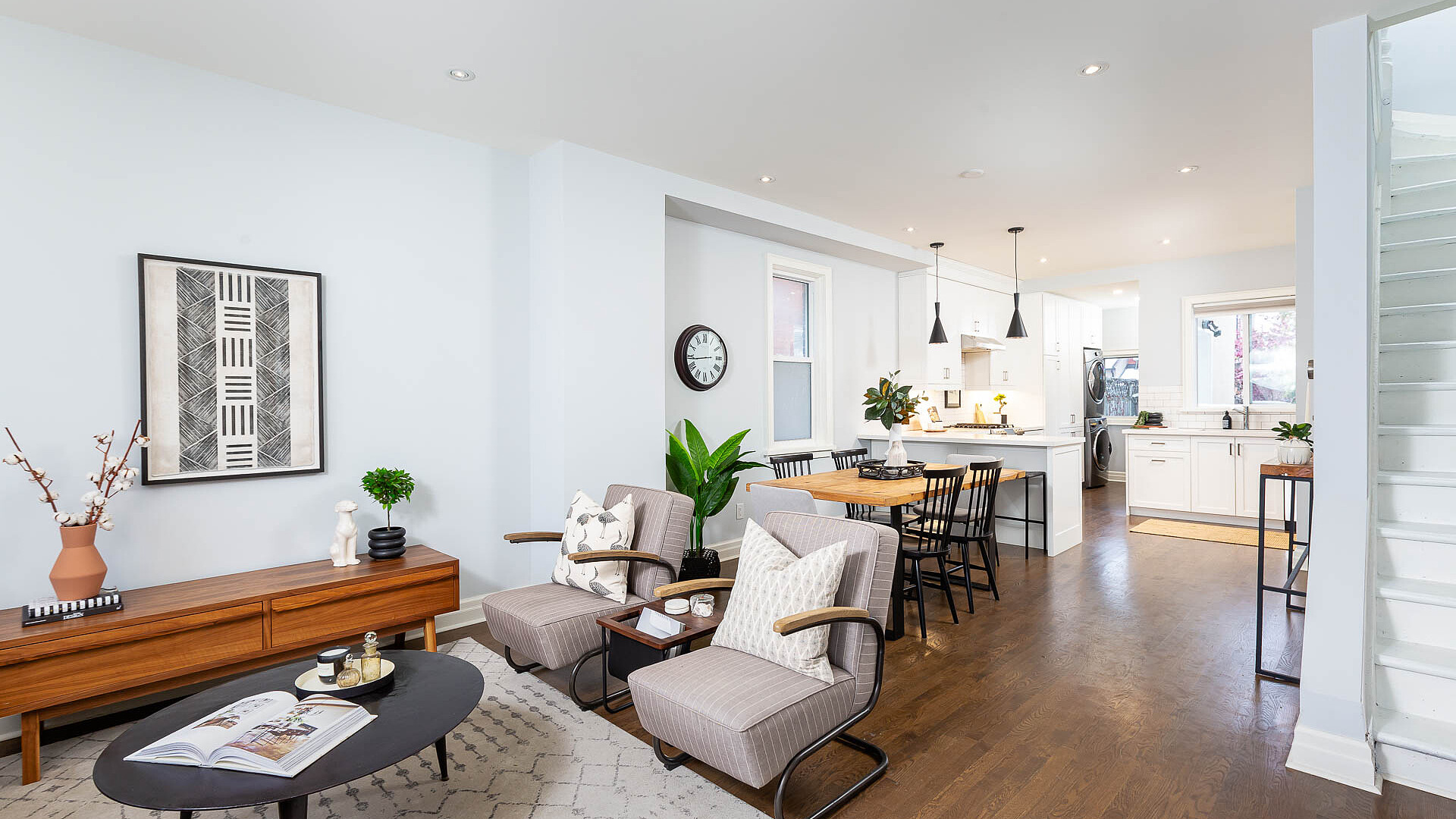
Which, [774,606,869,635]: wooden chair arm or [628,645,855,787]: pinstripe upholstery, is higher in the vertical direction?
[774,606,869,635]: wooden chair arm

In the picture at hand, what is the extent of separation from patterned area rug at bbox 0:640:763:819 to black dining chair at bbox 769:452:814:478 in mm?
2402

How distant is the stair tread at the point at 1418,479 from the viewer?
2537mm

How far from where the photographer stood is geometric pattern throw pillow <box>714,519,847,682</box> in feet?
7.11

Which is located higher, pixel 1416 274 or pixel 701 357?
pixel 1416 274

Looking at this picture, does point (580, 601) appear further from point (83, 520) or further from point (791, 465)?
point (791, 465)

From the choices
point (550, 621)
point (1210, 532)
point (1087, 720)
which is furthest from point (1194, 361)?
point (550, 621)

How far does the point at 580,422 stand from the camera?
158 inches

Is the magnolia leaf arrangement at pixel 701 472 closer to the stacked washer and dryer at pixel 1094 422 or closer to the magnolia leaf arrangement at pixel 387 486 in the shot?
the magnolia leaf arrangement at pixel 387 486

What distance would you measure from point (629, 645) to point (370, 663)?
0.99 metres

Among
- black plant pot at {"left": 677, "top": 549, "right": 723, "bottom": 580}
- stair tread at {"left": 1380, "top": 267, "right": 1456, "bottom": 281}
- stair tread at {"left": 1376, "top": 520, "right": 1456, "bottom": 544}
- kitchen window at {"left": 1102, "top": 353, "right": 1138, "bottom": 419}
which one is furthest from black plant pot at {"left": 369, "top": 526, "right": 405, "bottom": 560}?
kitchen window at {"left": 1102, "top": 353, "right": 1138, "bottom": 419}

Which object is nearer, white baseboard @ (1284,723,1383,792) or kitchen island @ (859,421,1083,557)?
white baseboard @ (1284,723,1383,792)

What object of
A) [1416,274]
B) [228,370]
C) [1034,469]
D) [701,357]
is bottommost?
[1034,469]

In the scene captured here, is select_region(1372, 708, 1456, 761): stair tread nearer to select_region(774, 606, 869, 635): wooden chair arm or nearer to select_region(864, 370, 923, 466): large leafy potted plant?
select_region(774, 606, 869, 635): wooden chair arm

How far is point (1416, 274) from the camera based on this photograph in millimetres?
2900
